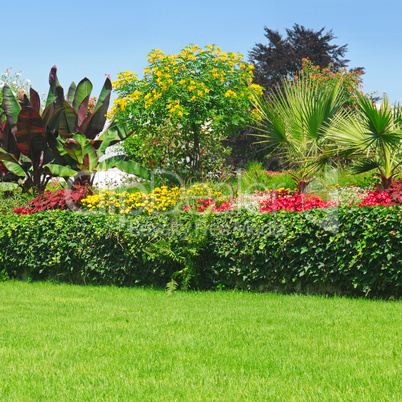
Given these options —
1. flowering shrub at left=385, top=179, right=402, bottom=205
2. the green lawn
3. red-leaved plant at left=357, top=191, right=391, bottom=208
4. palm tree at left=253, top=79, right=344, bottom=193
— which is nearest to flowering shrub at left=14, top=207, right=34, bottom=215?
the green lawn

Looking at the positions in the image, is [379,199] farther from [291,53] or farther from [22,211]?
[291,53]

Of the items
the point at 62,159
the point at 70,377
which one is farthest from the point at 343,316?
the point at 62,159

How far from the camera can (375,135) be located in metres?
8.30

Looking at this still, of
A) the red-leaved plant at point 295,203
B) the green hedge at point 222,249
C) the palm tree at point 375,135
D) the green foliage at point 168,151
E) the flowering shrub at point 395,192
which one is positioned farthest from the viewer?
the green foliage at point 168,151

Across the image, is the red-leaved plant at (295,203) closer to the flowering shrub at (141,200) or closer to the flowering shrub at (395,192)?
the flowering shrub at (395,192)

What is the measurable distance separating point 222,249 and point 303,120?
3350 mm

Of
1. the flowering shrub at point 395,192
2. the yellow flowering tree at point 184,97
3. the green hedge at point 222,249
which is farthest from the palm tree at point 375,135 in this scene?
the yellow flowering tree at point 184,97

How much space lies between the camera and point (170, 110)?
13688mm

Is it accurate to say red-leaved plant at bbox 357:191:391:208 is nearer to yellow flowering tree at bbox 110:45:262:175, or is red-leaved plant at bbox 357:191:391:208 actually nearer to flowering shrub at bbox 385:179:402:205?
flowering shrub at bbox 385:179:402:205

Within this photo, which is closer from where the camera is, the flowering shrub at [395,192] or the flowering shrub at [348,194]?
the flowering shrub at [395,192]

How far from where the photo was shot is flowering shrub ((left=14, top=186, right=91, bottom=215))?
1156cm

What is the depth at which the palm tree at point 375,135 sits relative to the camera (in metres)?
8.02

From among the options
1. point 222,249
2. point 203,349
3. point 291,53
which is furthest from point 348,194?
point 291,53

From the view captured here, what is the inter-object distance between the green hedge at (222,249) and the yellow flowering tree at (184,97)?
17.7 ft
